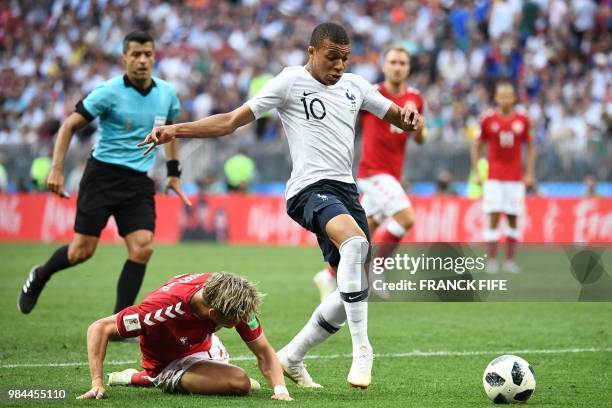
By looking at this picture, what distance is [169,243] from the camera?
2242cm

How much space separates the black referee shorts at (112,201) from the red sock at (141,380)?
99.7 inches

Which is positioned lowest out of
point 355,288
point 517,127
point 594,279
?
point 355,288

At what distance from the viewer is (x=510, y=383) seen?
636 centimetres

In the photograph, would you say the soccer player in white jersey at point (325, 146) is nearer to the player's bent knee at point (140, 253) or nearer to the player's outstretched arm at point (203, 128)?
the player's outstretched arm at point (203, 128)

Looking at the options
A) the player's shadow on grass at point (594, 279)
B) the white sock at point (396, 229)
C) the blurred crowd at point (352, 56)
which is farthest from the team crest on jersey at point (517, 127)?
the blurred crowd at point (352, 56)

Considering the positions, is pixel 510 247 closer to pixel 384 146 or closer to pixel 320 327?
pixel 384 146

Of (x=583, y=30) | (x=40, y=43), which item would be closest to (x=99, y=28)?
(x=40, y=43)

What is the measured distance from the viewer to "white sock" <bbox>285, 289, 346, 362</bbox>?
709 cm

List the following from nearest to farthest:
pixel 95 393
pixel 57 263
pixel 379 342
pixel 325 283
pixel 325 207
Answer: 1. pixel 95 393
2. pixel 325 207
3. pixel 379 342
4. pixel 57 263
5. pixel 325 283

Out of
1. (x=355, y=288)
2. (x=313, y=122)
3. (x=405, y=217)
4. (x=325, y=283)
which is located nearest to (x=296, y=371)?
(x=355, y=288)

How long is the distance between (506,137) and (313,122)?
29.1 ft

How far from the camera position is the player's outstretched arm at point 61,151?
895 centimetres

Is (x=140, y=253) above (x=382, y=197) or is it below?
below

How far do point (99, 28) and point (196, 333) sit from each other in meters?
26.0
